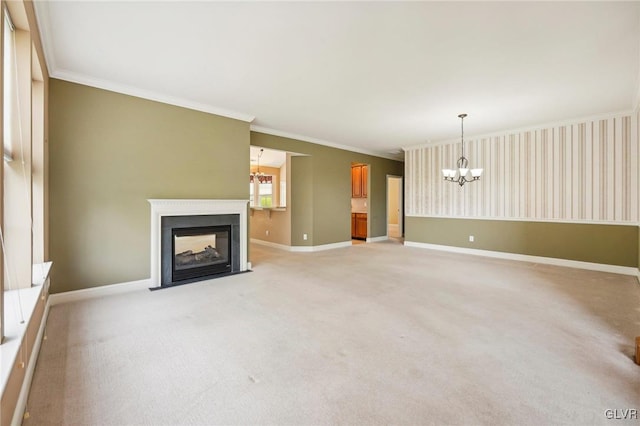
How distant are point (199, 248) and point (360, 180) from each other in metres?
5.78

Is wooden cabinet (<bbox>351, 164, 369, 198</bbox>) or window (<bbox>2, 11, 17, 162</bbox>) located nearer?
window (<bbox>2, 11, 17, 162</bbox>)

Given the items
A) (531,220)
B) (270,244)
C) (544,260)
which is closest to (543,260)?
(544,260)

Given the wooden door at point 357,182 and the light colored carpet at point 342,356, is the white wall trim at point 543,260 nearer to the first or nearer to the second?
the light colored carpet at point 342,356

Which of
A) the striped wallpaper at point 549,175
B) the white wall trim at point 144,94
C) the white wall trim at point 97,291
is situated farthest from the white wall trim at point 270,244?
the striped wallpaper at point 549,175

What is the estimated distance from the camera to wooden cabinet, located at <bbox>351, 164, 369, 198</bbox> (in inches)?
348

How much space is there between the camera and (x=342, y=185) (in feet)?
24.7

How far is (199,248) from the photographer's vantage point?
14.7ft

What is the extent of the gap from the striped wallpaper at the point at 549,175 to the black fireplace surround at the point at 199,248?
16.3 ft

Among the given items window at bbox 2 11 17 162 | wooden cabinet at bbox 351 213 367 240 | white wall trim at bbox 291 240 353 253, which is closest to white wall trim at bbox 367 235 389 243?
wooden cabinet at bbox 351 213 367 240

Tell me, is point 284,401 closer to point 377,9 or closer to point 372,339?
point 372,339

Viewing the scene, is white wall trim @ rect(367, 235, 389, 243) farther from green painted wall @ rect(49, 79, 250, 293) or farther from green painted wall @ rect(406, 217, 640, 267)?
green painted wall @ rect(49, 79, 250, 293)

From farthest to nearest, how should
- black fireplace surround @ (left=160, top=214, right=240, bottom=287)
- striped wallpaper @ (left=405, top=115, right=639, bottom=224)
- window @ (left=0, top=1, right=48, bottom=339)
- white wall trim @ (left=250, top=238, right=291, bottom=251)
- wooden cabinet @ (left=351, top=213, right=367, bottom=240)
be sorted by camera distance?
1. wooden cabinet @ (left=351, top=213, right=367, bottom=240)
2. white wall trim @ (left=250, top=238, right=291, bottom=251)
3. striped wallpaper @ (left=405, top=115, right=639, bottom=224)
4. black fireplace surround @ (left=160, top=214, right=240, bottom=287)
5. window @ (left=0, top=1, right=48, bottom=339)

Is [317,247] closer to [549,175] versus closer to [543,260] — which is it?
Answer: [543,260]

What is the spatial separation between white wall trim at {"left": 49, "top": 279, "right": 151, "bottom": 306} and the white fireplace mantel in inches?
6.3
